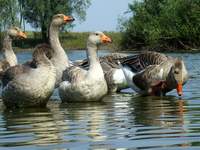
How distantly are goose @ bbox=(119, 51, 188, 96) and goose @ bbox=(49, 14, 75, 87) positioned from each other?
1.58 metres

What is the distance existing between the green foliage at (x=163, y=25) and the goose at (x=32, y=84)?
51.6 m

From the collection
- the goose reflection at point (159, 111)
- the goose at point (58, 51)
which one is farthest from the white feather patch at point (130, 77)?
the goose at point (58, 51)

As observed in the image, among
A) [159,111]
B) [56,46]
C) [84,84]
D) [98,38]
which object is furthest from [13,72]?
[56,46]

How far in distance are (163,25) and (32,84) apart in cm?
5893

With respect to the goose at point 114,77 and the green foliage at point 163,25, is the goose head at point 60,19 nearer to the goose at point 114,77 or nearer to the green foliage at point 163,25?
the goose at point 114,77

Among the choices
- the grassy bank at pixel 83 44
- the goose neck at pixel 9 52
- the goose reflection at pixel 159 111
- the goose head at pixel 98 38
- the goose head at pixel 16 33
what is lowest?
the grassy bank at pixel 83 44

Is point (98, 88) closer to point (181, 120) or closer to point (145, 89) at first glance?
point (145, 89)

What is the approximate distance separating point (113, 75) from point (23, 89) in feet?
15.0

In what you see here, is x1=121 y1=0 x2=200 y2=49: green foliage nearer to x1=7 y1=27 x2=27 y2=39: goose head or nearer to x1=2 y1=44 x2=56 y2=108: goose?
x1=7 y1=27 x2=27 y2=39: goose head

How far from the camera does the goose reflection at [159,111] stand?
10289 millimetres

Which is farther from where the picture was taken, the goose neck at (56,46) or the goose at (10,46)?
the goose at (10,46)

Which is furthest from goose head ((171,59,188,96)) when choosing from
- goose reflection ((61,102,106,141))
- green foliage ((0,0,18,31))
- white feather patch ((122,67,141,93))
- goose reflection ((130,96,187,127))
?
green foliage ((0,0,18,31))

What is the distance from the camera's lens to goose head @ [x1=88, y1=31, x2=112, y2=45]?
14797 mm

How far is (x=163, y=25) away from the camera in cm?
7106
